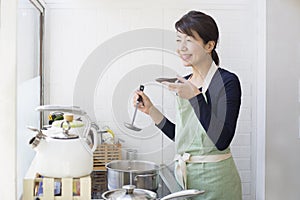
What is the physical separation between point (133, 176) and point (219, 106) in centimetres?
44

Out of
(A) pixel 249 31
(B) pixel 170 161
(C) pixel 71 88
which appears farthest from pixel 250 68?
(C) pixel 71 88

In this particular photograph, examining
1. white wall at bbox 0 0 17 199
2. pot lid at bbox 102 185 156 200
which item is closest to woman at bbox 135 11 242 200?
pot lid at bbox 102 185 156 200

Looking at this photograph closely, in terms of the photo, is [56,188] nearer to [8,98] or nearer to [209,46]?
[8,98]

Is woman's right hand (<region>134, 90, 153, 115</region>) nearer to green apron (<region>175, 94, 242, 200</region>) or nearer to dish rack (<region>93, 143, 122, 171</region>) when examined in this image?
green apron (<region>175, 94, 242, 200</region>)

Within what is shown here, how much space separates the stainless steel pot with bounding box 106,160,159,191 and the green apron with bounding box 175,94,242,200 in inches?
6.4

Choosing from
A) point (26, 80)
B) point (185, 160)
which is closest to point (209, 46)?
point (185, 160)

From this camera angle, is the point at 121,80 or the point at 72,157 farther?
the point at 121,80

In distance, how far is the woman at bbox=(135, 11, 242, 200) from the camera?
6.74 feet

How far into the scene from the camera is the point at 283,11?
7.82 feet

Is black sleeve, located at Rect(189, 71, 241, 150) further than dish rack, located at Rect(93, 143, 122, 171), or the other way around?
dish rack, located at Rect(93, 143, 122, 171)

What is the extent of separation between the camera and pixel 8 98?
1.54 m

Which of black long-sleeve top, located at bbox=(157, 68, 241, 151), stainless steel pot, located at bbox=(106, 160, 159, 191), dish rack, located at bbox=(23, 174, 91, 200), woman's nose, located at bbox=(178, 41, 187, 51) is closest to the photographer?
dish rack, located at bbox=(23, 174, 91, 200)

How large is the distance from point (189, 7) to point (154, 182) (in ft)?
3.12

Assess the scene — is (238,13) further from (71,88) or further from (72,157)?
(72,157)
